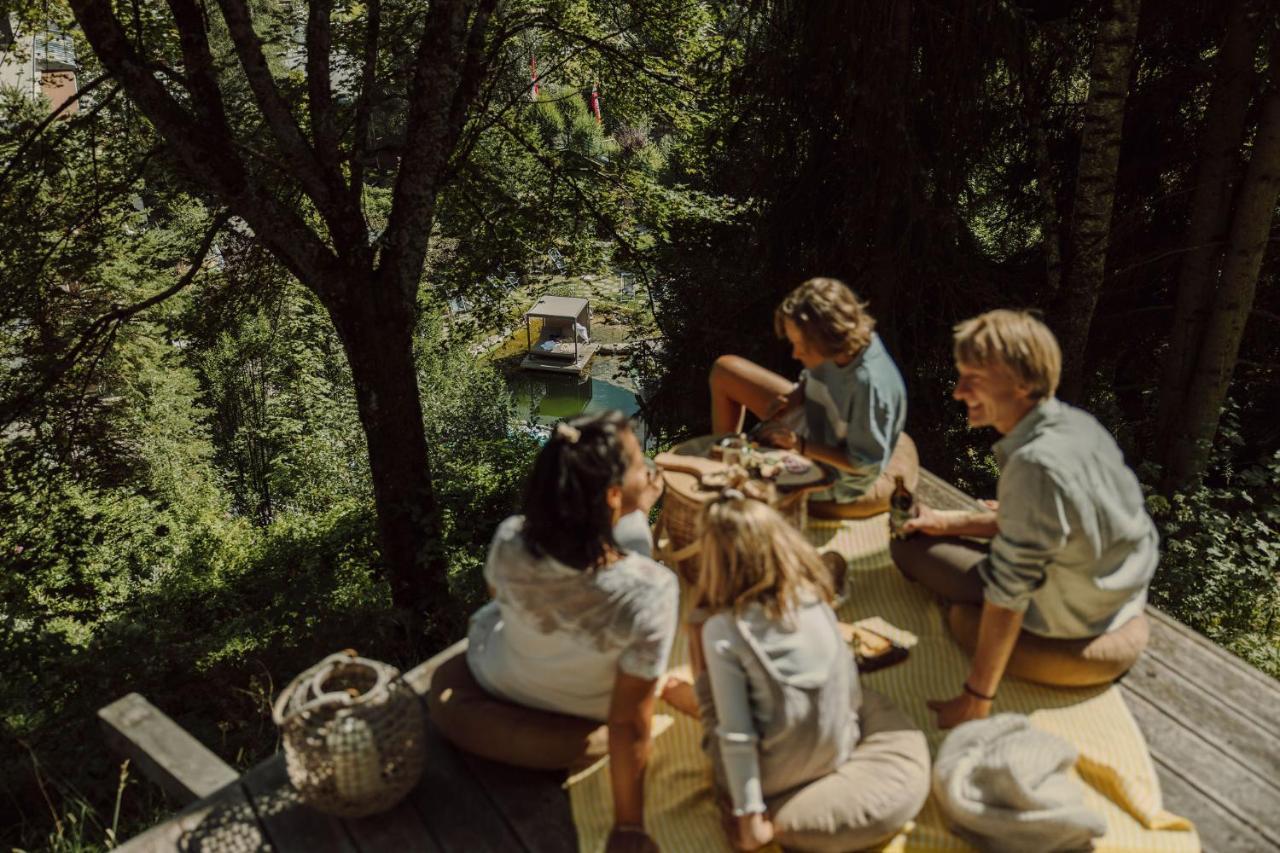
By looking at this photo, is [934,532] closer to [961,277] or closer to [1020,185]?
[961,277]

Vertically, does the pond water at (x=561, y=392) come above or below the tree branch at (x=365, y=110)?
below

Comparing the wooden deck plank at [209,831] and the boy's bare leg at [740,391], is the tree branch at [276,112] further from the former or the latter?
the wooden deck plank at [209,831]

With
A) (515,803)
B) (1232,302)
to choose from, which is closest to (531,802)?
(515,803)

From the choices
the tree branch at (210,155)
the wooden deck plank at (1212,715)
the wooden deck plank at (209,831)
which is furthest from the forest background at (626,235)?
the wooden deck plank at (1212,715)

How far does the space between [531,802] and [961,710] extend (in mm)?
1332

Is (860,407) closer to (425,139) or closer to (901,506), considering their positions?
(901,506)

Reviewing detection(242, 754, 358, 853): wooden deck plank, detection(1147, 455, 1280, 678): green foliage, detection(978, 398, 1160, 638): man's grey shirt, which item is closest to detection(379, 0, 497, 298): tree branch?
detection(242, 754, 358, 853): wooden deck plank

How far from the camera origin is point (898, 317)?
614 cm

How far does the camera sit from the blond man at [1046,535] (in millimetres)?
2484

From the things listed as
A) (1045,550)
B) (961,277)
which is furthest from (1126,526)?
(961,277)

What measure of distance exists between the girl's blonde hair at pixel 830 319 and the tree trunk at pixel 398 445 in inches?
110

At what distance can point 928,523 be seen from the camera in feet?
10.5

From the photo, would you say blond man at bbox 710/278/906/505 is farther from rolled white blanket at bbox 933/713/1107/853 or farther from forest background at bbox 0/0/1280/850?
forest background at bbox 0/0/1280/850

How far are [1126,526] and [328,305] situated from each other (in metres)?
4.32
